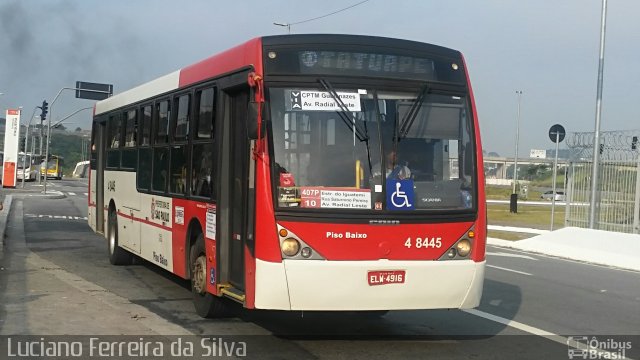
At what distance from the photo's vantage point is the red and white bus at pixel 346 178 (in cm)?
650

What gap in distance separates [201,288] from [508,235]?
55.0 ft

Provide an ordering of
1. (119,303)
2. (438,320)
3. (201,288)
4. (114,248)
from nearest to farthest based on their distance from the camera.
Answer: (201,288), (438,320), (119,303), (114,248)


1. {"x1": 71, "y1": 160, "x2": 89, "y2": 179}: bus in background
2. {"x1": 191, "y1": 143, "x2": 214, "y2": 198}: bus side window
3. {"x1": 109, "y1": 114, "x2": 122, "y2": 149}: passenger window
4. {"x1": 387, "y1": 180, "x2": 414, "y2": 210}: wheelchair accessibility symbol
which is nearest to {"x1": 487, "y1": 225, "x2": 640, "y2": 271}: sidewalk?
{"x1": 387, "y1": 180, "x2": 414, "y2": 210}: wheelchair accessibility symbol

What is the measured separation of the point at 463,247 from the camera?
6.91 meters

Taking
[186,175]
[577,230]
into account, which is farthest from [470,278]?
[577,230]

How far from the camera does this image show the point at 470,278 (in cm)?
689

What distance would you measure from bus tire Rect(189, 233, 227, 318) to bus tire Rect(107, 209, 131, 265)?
14.5ft

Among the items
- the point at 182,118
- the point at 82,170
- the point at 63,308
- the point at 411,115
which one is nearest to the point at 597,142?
the point at 182,118

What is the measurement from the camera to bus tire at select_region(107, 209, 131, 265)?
12641 millimetres

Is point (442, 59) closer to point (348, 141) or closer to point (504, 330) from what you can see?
point (348, 141)

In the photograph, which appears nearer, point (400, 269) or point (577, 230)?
point (400, 269)

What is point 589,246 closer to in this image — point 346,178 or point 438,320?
point 438,320

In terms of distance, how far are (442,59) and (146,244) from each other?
5644 millimetres

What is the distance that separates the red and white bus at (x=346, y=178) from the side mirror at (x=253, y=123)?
0.01 m
